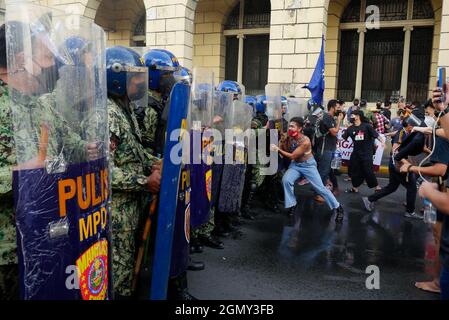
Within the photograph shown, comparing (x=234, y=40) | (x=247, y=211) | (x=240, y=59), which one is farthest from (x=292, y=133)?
(x=234, y=40)

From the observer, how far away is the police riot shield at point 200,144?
119 inches

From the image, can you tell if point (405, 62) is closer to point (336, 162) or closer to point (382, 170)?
point (382, 170)

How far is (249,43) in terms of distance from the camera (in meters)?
15.4

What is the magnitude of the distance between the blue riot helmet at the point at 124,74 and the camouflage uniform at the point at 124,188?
10cm

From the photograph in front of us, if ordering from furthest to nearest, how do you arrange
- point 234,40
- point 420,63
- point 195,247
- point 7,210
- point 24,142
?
point 234,40 < point 420,63 < point 195,247 < point 7,210 < point 24,142

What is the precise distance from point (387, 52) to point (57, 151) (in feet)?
45.1

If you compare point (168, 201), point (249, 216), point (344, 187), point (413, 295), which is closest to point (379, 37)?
point (344, 187)

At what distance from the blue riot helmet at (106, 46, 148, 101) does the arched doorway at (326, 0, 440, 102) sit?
11.9m

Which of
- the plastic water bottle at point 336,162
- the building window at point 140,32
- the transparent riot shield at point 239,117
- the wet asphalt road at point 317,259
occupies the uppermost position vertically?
the building window at point 140,32

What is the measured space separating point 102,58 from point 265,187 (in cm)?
532

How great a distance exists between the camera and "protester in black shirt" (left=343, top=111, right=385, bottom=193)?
739cm

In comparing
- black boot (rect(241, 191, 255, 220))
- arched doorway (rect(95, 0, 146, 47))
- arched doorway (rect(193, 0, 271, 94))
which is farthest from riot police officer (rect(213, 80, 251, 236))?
arched doorway (rect(95, 0, 146, 47))

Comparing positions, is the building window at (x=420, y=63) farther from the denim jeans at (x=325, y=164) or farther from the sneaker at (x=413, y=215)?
the sneaker at (x=413, y=215)

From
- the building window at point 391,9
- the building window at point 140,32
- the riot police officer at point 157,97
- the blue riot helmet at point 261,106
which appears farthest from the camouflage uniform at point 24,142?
the building window at point 140,32
